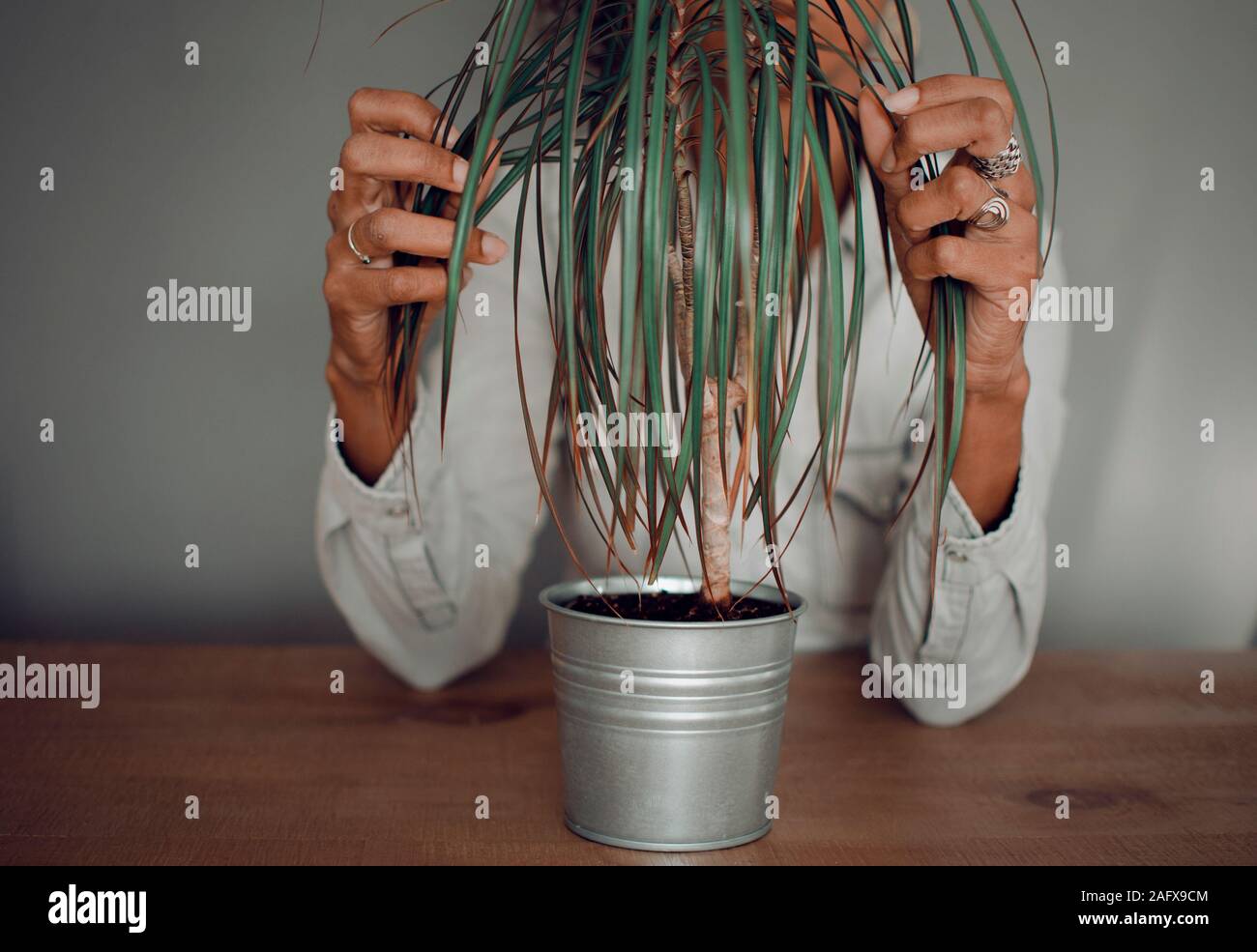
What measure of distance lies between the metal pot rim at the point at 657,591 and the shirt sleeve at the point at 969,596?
1.10 feet

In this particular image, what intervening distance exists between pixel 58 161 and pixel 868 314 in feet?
4.54

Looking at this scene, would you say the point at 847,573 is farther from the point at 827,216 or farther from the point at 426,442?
the point at 827,216

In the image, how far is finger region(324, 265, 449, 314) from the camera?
2.73ft

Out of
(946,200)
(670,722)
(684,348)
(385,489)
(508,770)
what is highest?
(946,200)

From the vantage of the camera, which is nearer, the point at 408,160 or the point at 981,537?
the point at 408,160

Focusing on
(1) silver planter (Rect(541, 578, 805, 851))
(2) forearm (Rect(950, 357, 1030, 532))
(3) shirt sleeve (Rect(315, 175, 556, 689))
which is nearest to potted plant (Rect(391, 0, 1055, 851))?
(1) silver planter (Rect(541, 578, 805, 851))

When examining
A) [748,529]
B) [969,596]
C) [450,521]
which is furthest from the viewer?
[748,529]

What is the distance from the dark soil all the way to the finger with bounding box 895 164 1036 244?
12.2 inches

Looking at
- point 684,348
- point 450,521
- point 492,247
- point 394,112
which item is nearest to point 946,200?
point 684,348

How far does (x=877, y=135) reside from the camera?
0.77 meters

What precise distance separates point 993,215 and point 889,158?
0.09 m

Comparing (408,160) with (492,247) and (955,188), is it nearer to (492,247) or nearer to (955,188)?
(492,247)

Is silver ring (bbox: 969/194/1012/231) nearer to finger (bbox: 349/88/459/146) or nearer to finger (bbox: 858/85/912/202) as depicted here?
finger (bbox: 858/85/912/202)

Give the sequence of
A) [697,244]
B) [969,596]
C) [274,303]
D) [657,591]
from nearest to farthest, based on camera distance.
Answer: [697,244] < [657,591] < [969,596] < [274,303]
